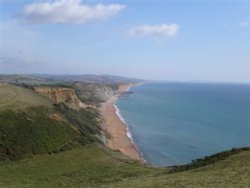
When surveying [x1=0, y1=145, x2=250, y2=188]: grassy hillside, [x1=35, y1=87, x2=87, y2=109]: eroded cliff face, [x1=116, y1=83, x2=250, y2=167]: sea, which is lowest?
[x1=116, y1=83, x2=250, y2=167]: sea

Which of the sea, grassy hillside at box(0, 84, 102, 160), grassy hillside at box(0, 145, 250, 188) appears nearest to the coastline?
the sea

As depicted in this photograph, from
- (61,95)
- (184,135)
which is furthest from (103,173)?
(61,95)

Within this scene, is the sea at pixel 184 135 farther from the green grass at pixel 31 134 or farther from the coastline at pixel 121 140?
the green grass at pixel 31 134

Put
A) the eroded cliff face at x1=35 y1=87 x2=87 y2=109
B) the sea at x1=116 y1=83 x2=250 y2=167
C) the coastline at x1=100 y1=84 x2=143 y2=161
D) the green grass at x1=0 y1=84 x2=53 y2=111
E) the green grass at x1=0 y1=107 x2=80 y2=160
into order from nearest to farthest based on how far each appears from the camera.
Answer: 1. the green grass at x1=0 y1=107 x2=80 y2=160
2. the green grass at x1=0 y1=84 x2=53 y2=111
3. the coastline at x1=100 y1=84 x2=143 y2=161
4. the sea at x1=116 y1=83 x2=250 y2=167
5. the eroded cliff face at x1=35 y1=87 x2=87 y2=109

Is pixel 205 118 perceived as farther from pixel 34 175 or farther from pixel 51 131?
pixel 34 175

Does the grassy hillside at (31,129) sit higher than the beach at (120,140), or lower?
higher

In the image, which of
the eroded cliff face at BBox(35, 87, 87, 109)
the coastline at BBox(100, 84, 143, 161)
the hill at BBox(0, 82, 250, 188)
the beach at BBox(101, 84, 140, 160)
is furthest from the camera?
the eroded cliff face at BBox(35, 87, 87, 109)

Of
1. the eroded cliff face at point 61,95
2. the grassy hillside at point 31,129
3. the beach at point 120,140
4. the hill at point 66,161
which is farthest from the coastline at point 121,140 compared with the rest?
the grassy hillside at point 31,129

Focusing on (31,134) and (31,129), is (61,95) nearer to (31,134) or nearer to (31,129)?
(31,129)

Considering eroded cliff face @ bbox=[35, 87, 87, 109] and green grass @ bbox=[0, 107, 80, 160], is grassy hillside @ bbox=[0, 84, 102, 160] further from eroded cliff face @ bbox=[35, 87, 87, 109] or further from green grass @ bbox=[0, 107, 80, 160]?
eroded cliff face @ bbox=[35, 87, 87, 109]

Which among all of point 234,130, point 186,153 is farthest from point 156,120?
point 186,153
